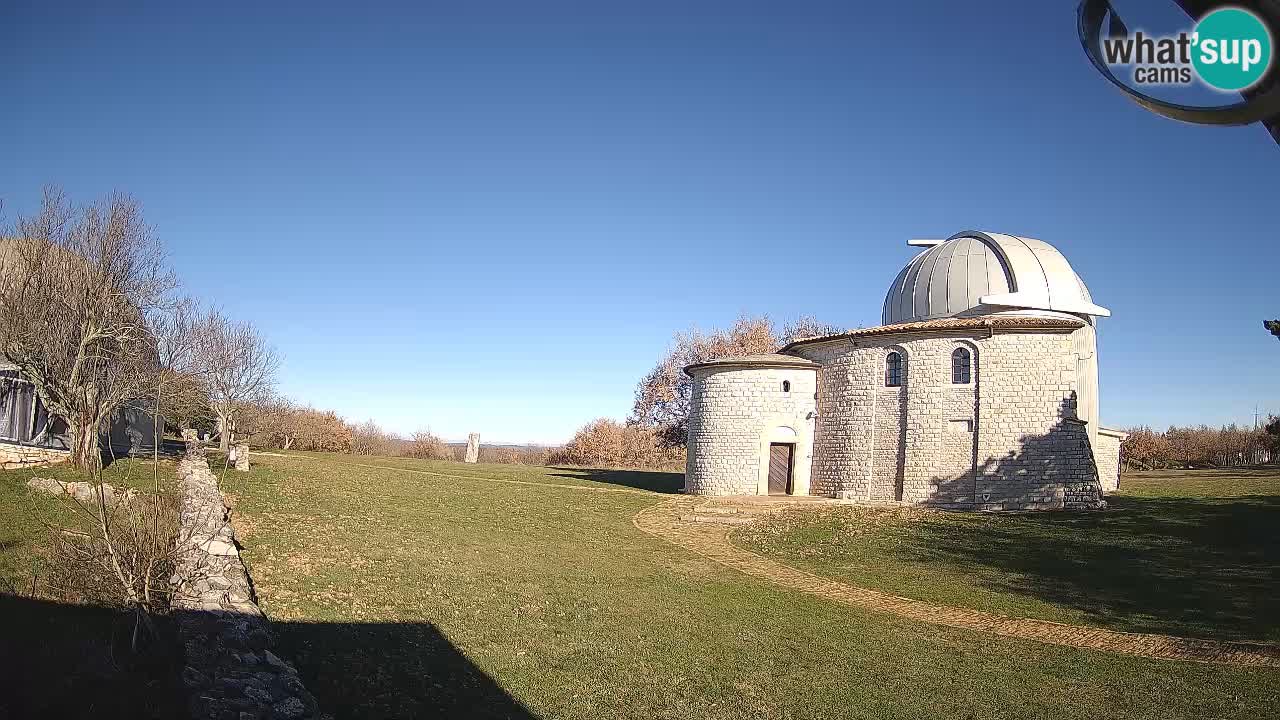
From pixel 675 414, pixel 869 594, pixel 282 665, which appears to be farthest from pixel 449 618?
pixel 675 414

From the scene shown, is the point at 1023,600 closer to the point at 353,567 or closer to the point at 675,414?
the point at 353,567

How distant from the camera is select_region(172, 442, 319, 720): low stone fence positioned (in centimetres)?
546

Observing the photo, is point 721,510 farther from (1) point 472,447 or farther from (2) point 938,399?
(1) point 472,447

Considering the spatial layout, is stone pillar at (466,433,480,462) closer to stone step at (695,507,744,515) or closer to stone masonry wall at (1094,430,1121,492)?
stone step at (695,507,744,515)

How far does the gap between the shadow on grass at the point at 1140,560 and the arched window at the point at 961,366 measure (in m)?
4.70

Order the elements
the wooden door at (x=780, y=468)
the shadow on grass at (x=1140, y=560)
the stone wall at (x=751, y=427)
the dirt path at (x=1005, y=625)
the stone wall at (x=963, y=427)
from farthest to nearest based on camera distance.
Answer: the wooden door at (x=780, y=468)
the stone wall at (x=751, y=427)
the stone wall at (x=963, y=427)
the shadow on grass at (x=1140, y=560)
the dirt path at (x=1005, y=625)

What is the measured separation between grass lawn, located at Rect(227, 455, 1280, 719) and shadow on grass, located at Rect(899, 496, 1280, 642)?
0.13 metres

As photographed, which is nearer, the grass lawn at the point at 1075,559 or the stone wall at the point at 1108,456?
the grass lawn at the point at 1075,559

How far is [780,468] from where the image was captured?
2692 centimetres

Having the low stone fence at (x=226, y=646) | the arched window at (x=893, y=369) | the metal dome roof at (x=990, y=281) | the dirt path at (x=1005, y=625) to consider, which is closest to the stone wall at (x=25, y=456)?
the low stone fence at (x=226, y=646)

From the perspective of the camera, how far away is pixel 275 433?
44281 millimetres

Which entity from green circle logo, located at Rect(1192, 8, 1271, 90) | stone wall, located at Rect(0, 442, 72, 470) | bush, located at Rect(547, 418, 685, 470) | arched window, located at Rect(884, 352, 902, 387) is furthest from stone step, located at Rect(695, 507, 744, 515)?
bush, located at Rect(547, 418, 685, 470)

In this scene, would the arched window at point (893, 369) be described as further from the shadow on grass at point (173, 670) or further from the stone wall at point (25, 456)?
the stone wall at point (25, 456)

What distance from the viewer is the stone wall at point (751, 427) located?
26562 mm
